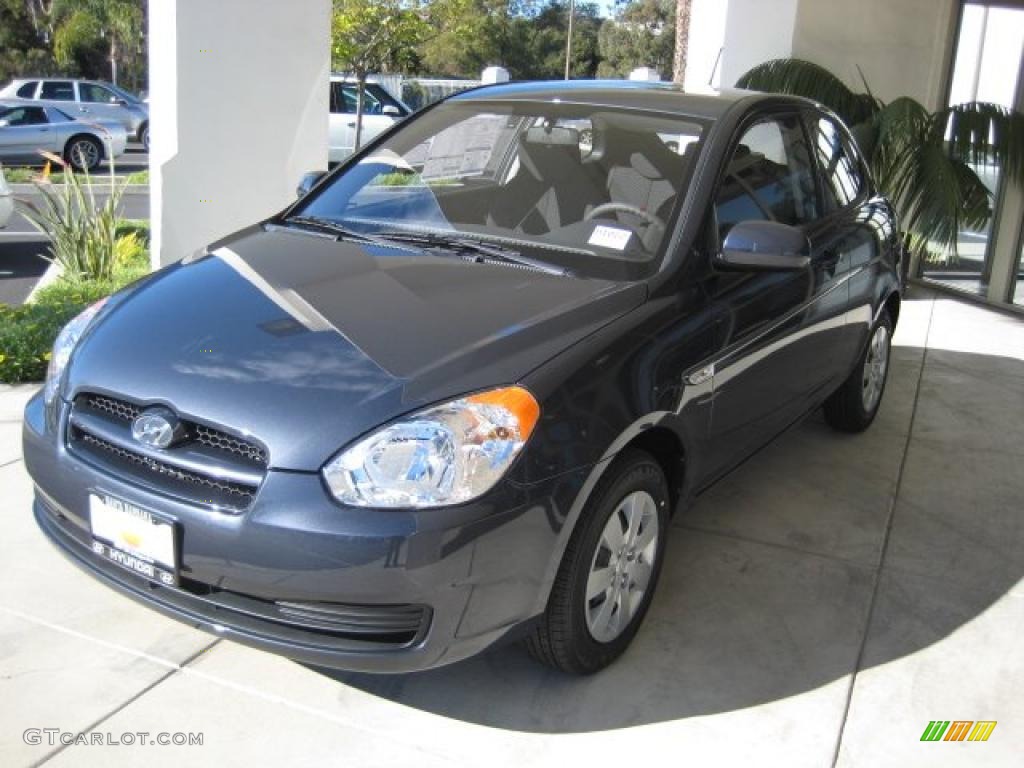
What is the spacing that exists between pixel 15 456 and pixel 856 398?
394 centimetres

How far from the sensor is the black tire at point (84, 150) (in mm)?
19516

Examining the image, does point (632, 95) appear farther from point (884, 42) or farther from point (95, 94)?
point (95, 94)

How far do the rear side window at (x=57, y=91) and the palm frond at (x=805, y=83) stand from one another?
17.0m

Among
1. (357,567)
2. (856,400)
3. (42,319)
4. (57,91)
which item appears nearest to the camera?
(357,567)

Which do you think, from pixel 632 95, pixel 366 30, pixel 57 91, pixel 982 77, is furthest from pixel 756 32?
pixel 57 91

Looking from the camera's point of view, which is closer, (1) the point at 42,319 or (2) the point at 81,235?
(1) the point at 42,319

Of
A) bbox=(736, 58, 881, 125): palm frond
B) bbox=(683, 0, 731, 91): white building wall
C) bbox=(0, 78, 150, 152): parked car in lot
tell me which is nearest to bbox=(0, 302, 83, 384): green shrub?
bbox=(683, 0, 731, 91): white building wall

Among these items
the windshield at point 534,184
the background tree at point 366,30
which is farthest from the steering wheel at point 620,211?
the background tree at point 366,30

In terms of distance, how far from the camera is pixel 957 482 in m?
5.00

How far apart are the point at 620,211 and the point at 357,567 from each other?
5.56ft

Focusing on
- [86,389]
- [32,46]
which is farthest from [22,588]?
[32,46]

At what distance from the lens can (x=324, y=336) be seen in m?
2.94

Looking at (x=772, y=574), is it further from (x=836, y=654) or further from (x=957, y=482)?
(x=957, y=482)

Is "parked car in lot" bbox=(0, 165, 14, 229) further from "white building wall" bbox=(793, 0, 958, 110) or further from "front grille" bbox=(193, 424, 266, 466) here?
"front grille" bbox=(193, 424, 266, 466)
